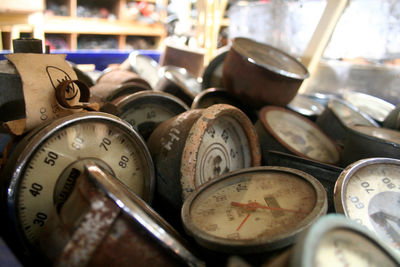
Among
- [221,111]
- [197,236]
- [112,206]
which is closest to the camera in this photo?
[112,206]

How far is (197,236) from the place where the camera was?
99cm

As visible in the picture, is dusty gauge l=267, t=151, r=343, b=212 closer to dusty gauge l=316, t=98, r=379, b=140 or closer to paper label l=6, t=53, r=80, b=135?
dusty gauge l=316, t=98, r=379, b=140

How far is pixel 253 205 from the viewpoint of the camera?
1.21 metres

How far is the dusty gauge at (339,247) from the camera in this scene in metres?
0.73

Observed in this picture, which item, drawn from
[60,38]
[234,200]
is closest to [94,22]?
[60,38]

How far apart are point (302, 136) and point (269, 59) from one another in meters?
0.62

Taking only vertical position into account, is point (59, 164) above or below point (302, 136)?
above

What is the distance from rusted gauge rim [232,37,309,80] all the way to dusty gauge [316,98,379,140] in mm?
316

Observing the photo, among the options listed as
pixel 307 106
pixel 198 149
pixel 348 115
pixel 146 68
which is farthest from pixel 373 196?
pixel 146 68

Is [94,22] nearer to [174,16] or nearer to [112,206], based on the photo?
[174,16]

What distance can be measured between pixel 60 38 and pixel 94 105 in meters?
5.09

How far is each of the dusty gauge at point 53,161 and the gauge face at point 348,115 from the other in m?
1.48

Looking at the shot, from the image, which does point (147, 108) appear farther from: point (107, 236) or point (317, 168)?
point (107, 236)

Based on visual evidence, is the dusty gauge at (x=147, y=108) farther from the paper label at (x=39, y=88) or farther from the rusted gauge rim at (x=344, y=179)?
the rusted gauge rim at (x=344, y=179)
